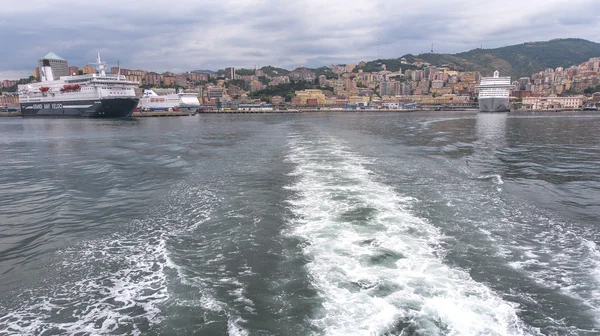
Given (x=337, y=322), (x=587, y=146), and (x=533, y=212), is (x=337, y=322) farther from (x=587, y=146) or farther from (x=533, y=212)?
(x=587, y=146)

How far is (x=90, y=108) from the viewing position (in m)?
67.9

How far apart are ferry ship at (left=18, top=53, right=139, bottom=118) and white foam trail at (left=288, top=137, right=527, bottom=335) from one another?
225ft

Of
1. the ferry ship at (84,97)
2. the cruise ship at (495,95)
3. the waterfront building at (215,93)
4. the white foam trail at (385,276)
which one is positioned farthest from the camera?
the waterfront building at (215,93)

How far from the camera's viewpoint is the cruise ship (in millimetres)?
101000

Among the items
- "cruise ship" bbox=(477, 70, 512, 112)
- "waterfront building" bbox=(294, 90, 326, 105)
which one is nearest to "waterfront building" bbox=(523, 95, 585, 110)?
"cruise ship" bbox=(477, 70, 512, 112)

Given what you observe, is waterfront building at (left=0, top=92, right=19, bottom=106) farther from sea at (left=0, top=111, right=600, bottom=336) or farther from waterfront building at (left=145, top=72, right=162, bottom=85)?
sea at (left=0, top=111, right=600, bottom=336)

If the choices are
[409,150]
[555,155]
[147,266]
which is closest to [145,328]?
[147,266]

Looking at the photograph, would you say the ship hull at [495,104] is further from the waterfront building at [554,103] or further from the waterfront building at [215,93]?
the waterfront building at [215,93]

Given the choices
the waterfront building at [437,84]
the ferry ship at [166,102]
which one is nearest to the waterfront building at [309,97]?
the ferry ship at [166,102]

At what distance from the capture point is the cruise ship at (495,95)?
101000mm

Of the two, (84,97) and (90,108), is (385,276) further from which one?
(84,97)

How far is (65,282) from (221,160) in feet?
40.1

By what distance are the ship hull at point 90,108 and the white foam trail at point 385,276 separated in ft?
221

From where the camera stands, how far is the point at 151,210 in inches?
372
